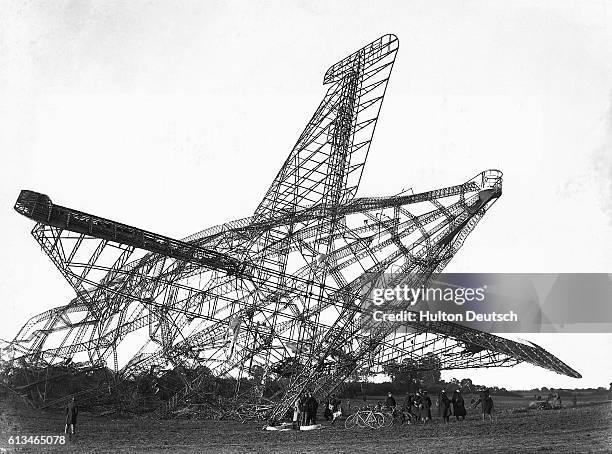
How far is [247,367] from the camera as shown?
129ft

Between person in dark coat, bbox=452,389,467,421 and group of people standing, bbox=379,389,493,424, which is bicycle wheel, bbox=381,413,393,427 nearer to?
group of people standing, bbox=379,389,493,424

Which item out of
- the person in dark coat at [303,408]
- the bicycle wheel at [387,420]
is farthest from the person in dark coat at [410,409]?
the person in dark coat at [303,408]

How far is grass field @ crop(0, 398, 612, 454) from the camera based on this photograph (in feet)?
84.1

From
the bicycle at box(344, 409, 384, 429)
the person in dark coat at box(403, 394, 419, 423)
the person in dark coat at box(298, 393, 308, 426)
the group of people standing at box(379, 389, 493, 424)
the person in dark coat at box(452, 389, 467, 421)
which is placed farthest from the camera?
the person in dark coat at box(403, 394, 419, 423)

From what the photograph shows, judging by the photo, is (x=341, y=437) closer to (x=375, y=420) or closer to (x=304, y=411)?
(x=375, y=420)

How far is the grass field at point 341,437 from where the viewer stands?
25.6 m

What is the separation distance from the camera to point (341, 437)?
29.9 m

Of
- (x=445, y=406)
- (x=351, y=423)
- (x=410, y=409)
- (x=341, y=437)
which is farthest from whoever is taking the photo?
(x=410, y=409)

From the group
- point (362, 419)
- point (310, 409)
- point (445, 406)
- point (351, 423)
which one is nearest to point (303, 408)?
point (310, 409)

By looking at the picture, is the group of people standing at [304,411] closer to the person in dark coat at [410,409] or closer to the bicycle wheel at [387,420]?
the bicycle wheel at [387,420]

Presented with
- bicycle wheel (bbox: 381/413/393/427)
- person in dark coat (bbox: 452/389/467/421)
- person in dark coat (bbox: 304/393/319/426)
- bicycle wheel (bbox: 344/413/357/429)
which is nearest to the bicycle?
bicycle wheel (bbox: 344/413/357/429)

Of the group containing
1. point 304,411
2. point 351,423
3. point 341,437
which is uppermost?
point 304,411

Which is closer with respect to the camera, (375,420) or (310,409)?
(375,420)

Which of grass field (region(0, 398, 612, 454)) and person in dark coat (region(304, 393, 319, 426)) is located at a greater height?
person in dark coat (region(304, 393, 319, 426))
